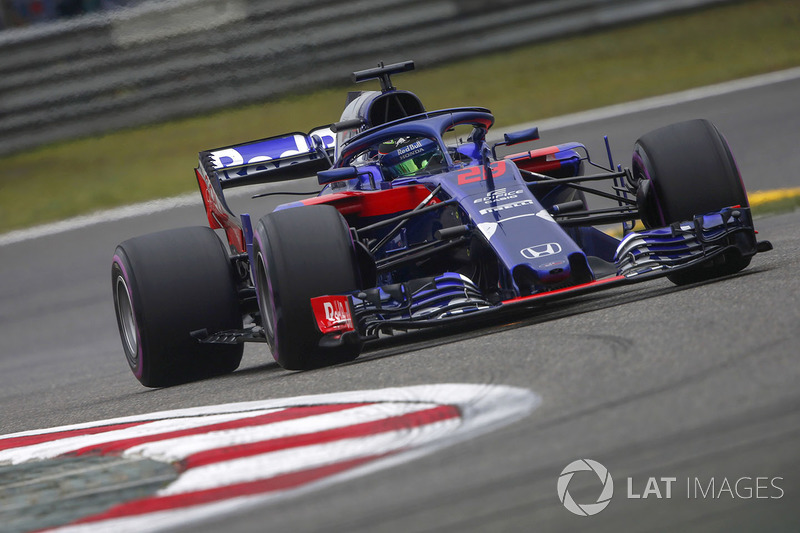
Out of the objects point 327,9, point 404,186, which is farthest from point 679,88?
point 404,186

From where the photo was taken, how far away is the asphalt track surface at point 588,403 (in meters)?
2.87

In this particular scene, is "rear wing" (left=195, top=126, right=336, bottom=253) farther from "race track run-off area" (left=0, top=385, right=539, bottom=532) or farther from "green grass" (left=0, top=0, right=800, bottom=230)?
"green grass" (left=0, top=0, right=800, bottom=230)

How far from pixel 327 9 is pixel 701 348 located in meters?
13.0

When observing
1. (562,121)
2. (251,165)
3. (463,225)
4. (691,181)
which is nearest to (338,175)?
(463,225)

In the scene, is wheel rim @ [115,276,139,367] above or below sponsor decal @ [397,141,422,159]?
below

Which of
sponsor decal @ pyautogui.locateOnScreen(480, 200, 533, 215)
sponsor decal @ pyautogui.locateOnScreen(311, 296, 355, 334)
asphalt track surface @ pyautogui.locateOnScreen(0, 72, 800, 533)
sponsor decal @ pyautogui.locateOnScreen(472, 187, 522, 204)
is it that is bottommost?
asphalt track surface @ pyautogui.locateOnScreen(0, 72, 800, 533)

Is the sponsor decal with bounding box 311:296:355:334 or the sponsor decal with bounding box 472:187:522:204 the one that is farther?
the sponsor decal with bounding box 472:187:522:204

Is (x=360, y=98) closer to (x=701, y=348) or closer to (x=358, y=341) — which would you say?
(x=358, y=341)

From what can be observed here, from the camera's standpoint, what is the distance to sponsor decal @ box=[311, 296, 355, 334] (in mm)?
5594

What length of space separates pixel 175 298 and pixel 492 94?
32.6 ft

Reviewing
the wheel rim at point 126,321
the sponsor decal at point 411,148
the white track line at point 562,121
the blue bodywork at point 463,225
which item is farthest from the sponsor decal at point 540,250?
the white track line at point 562,121

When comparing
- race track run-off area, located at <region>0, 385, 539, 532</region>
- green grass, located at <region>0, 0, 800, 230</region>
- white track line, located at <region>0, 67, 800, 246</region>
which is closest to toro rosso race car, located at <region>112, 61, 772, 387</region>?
race track run-off area, located at <region>0, 385, 539, 532</region>

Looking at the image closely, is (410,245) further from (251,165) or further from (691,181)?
(251,165)

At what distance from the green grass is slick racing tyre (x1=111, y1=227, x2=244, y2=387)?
7.13m
